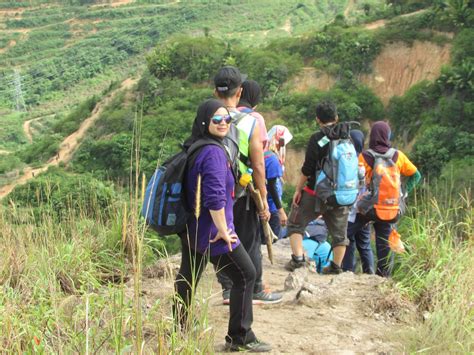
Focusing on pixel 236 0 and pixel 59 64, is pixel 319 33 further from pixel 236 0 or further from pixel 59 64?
pixel 236 0

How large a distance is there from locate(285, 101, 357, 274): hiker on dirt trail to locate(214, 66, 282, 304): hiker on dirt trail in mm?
804

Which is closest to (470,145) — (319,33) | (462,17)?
(462,17)

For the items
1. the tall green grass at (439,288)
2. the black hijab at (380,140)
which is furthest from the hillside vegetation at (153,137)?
the black hijab at (380,140)

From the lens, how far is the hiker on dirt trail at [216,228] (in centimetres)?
278

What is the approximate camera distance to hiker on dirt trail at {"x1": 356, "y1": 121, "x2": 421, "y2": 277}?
4.56 metres

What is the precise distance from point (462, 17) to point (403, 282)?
2217cm

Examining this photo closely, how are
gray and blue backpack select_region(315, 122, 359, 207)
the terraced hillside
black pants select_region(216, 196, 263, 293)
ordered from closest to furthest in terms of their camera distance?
black pants select_region(216, 196, 263, 293), gray and blue backpack select_region(315, 122, 359, 207), the terraced hillside

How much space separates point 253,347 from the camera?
3.00m

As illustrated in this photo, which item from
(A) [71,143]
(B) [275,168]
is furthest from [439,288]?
(A) [71,143]

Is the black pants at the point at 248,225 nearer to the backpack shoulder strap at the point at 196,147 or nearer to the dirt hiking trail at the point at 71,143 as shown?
the backpack shoulder strap at the point at 196,147

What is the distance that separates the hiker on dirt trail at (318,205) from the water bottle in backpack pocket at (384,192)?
273 mm

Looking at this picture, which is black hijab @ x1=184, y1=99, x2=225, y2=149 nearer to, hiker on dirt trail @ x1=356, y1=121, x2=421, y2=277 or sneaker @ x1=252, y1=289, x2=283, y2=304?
sneaker @ x1=252, y1=289, x2=283, y2=304

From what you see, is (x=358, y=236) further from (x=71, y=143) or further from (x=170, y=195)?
(x=71, y=143)

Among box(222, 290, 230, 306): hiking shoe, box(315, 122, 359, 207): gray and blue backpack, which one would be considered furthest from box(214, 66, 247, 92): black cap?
box(222, 290, 230, 306): hiking shoe
